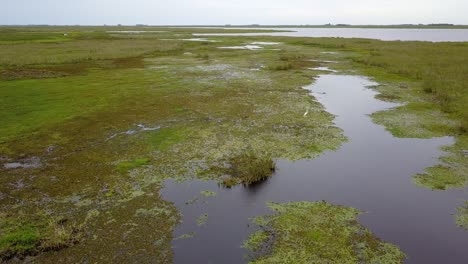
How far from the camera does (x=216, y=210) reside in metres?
12.9

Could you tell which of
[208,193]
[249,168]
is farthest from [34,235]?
[249,168]

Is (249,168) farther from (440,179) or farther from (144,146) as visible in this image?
(440,179)

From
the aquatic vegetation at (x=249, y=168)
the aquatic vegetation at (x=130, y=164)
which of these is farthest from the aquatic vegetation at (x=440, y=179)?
the aquatic vegetation at (x=130, y=164)

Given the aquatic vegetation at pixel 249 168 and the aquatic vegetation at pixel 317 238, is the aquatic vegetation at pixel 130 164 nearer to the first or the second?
the aquatic vegetation at pixel 249 168

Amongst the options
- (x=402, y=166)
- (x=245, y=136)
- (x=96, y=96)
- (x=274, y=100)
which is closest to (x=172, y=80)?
(x=96, y=96)

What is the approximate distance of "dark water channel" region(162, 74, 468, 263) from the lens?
35.0 feet

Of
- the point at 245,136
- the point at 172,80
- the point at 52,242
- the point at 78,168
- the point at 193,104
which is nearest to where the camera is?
the point at 52,242

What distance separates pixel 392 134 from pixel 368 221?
10395 millimetres

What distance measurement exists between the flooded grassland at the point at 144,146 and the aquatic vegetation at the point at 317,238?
0.10 meters

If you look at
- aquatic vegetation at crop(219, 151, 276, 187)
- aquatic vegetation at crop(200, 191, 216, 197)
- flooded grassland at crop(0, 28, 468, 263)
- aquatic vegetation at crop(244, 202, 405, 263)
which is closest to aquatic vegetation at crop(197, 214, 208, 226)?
flooded grassland at crop(0, 28, 468, 263)

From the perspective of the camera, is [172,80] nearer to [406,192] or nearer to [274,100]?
[274,100]

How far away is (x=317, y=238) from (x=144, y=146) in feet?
36.3

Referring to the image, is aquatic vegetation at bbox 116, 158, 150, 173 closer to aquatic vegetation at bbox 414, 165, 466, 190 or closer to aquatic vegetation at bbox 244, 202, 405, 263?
aquatic vegetation at bbox 244, 202, 405, 263

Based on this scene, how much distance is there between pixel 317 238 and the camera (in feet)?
35.6
